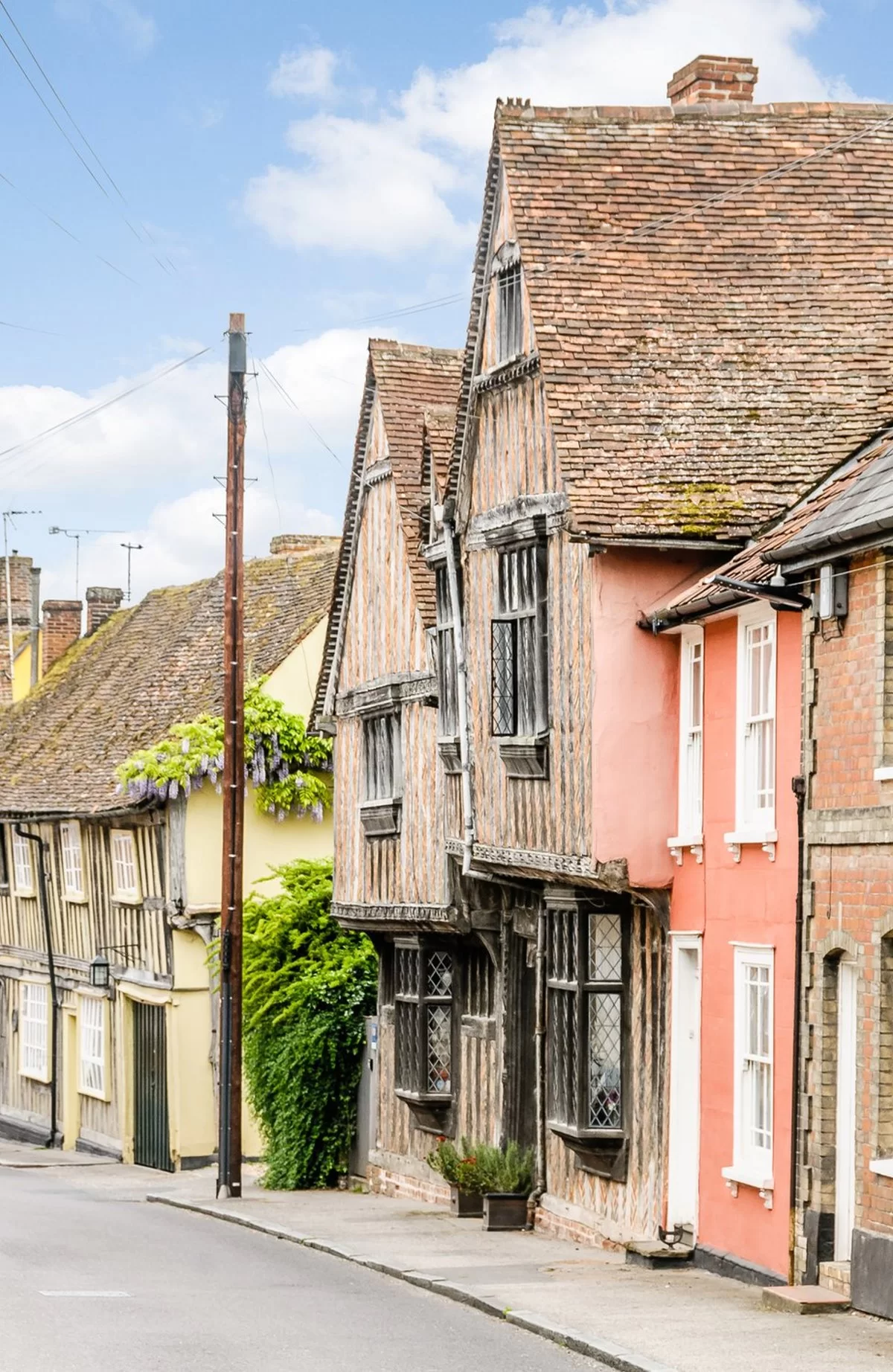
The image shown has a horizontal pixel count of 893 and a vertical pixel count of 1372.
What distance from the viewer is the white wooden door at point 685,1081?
17.4 m

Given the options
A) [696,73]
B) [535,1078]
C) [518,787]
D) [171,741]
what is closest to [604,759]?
[518,787]

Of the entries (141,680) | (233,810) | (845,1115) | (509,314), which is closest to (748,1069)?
(845,1115)

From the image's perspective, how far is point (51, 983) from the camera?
37.6 metres

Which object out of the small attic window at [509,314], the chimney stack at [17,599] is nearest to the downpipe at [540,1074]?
the small attic window at [509,314]

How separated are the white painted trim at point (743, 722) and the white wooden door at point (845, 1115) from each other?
1.75 meters

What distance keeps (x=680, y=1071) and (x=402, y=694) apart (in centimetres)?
788

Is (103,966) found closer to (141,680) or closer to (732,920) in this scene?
(141,680)

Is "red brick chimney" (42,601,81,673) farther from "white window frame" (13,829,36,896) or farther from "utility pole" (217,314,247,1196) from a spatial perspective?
"utility pole" (217,314,247,1196)

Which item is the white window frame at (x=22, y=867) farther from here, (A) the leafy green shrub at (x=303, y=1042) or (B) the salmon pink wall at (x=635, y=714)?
(B) the salmon pink wall at (x=635, y=714)

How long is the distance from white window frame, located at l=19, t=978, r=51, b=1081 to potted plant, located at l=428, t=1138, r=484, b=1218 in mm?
16780

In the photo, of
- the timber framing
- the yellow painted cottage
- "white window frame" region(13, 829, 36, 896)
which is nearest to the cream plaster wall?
the yellow painted cottage

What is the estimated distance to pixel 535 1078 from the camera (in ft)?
69.4

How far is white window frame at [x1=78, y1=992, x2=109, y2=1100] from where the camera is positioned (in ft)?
113

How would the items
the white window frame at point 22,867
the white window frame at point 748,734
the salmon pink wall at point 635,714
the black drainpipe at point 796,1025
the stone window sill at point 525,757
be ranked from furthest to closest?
1. the white window frame at point 22,867
2. the stone window sill at point 525,757
3. the salmon pink wall at point 635,714
4. the white window frame at point 748,734
5. the black drainpipe at point 796,1025
